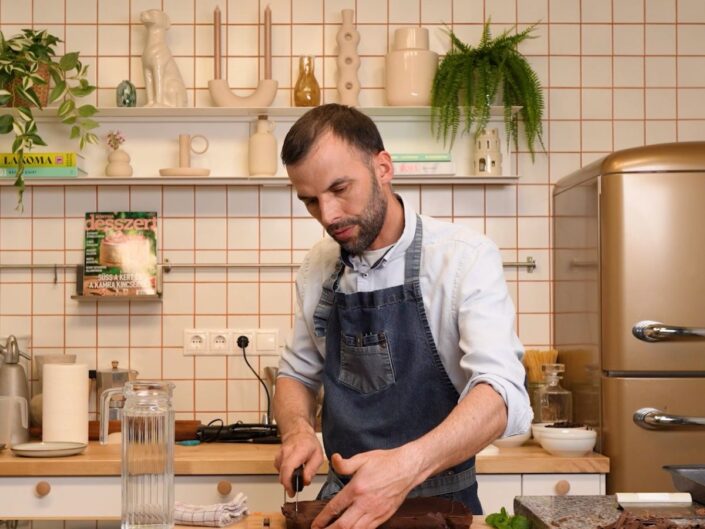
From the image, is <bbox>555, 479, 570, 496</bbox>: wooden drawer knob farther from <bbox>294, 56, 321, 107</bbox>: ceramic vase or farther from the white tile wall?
<bbox>294, 56, 321, 107</bbox>: ceramic vase

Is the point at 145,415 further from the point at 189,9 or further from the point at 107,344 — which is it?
the point at 189,9

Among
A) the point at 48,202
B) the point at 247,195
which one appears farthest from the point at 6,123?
the point at 247,195

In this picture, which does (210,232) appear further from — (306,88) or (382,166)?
(382,166)

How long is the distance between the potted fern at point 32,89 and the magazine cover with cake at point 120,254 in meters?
0.30

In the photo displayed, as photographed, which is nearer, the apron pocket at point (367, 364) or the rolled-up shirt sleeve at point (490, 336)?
the rolled-up shirt sleeve at point (490, 336)

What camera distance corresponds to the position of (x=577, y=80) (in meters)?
3.67

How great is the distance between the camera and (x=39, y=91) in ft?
11.4

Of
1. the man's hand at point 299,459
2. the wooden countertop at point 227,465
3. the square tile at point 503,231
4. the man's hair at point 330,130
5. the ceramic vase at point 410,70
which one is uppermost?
the ceramic vase at point 410,70

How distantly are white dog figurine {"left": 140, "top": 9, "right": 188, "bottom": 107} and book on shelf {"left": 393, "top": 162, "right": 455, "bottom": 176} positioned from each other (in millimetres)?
783

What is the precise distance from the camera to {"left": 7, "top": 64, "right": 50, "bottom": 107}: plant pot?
341 centimetres

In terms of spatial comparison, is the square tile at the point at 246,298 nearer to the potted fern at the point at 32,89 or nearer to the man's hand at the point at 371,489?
the potted fern at the point at 32,89

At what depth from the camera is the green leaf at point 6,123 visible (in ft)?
10.9

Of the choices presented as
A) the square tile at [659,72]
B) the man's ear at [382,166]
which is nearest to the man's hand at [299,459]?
the man's ear at [382,166]

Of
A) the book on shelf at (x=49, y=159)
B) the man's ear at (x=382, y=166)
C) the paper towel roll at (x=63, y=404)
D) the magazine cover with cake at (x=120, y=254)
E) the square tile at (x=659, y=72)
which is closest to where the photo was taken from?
the man's ear at (x=382, y=166)
